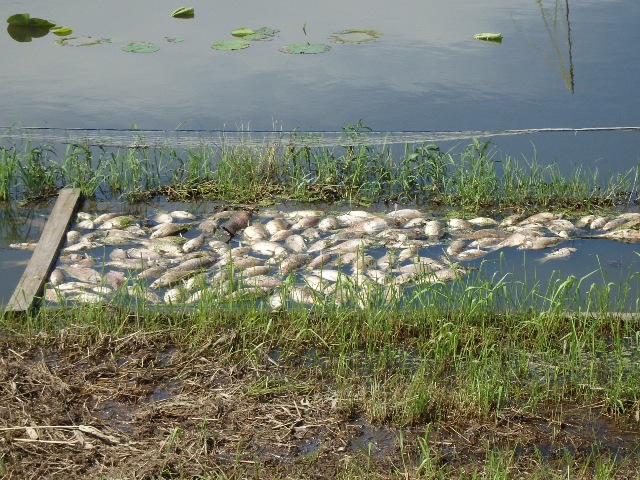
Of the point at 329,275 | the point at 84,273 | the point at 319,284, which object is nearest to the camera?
the point at 319,284

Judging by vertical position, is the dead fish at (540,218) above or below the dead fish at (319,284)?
below

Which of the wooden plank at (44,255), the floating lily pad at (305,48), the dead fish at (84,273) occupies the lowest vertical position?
the dead fish at (84,273)

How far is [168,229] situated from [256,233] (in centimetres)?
57

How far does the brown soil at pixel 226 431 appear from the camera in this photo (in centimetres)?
339

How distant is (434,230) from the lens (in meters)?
5.80

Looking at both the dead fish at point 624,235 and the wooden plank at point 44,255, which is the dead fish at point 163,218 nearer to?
the wooden plank at point 44,255

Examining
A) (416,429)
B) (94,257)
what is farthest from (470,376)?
(94,257)

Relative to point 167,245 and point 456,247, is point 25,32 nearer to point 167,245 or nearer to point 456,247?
point 167,245

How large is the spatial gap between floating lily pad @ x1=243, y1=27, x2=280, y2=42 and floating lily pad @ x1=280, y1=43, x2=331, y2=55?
54 centimetres

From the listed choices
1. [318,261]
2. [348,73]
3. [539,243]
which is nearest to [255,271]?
[318,261]

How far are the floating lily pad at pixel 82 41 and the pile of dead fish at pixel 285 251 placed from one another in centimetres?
485

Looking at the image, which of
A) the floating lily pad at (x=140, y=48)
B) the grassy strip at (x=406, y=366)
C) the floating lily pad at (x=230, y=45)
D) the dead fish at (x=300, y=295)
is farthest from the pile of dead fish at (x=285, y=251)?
the floating lily pad at (x=230, y=45)

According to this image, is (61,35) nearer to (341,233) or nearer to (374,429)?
(341,233)

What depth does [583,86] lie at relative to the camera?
8.80 meters
